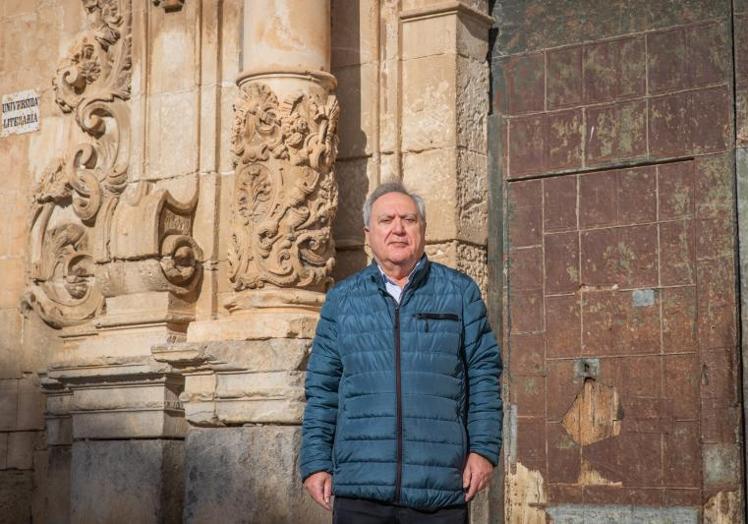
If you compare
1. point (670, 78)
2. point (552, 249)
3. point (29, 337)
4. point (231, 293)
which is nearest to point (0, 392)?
point (29, 337)

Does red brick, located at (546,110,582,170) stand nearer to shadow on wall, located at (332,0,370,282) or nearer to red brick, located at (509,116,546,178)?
red brick, located at (509,116,546,178)

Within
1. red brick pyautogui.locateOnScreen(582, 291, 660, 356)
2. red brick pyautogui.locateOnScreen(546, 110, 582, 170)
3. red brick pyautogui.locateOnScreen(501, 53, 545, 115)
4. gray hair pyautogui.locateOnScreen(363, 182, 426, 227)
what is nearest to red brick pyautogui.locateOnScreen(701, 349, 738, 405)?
red brick pyautogui.locateOnScreen(582, 291, 660, 356)

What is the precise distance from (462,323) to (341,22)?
3784 millimetres

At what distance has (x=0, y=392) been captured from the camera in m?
9.61

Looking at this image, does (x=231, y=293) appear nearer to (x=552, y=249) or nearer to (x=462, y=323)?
(x=552, y=249)

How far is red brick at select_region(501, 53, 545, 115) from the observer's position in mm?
8492

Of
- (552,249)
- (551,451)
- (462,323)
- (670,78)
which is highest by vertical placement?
(670,78)

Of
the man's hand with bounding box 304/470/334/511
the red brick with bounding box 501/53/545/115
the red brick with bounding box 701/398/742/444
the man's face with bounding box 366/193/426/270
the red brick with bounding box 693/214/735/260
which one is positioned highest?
the red brick with bounding box 501/53/545/115

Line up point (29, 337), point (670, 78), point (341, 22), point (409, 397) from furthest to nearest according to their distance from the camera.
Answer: point (29, 337), point (341, 22), point (670, 78), point (409, 397)

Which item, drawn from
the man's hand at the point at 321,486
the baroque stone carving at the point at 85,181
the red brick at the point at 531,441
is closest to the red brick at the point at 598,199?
the red brick at the point at 531,441

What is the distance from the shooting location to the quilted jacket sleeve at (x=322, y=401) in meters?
5.29

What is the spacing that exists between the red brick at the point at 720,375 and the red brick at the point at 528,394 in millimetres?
940

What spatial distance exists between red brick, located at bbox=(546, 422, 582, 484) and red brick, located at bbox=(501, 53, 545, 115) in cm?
177

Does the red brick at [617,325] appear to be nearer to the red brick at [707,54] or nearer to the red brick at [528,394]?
the red brick at [528,394]
